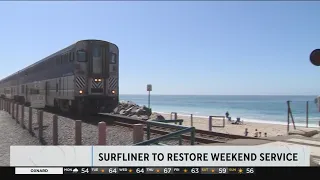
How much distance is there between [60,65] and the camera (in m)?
13.0

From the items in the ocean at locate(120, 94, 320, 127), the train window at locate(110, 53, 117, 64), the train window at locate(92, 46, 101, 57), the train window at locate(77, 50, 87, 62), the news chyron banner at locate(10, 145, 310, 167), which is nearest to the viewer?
the news chyron banner at locate(10, 145, 310, 167)

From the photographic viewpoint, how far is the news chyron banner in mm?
2676

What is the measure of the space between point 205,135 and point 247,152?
581 centimetres

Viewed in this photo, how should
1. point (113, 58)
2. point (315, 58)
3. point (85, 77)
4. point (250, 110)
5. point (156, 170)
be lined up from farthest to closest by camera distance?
point (250, 110) → point (113, 58) → point (85, 77) → point (315, 58) → point (156, 170)

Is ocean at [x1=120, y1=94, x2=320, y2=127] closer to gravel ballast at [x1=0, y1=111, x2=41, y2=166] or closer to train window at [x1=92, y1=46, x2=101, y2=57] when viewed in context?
train window at [x1=92, y1=46, x2=101, y2=57]

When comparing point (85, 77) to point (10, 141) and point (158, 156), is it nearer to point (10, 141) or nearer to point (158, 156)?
A: point (10, 141)

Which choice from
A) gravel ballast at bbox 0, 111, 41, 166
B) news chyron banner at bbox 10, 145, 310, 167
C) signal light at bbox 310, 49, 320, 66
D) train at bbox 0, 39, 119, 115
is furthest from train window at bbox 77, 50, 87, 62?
signal light at bbox 310, 49, 320, 66

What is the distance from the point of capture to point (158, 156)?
2.73 metres

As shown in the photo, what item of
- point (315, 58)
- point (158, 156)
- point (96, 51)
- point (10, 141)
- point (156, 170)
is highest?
point (96, 51)

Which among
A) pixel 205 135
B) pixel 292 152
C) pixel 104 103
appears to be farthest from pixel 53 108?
pixel 292 152

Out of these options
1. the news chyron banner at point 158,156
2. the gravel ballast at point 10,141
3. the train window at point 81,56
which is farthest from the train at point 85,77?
the news chyron banner at point 158,156

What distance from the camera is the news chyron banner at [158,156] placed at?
8.78 ft

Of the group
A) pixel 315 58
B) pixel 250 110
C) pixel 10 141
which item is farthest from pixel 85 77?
pixel 250 110

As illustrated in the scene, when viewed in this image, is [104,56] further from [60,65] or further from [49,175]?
[49,175]
